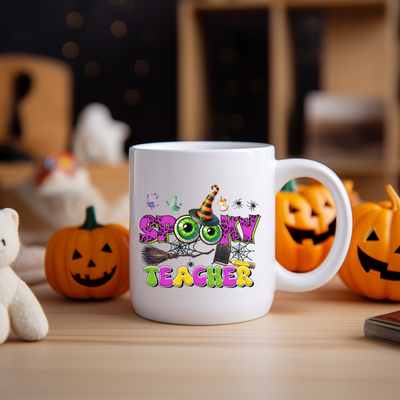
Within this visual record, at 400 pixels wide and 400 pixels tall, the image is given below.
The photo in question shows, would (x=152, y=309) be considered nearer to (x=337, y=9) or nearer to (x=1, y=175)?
(x=1, y=175)

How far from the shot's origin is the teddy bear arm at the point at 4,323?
394 millimetres

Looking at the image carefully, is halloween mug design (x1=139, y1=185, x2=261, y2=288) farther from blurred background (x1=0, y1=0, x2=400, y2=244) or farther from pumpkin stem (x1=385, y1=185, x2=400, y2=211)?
blurred background (x1=0, y1=0, x2=400, y2=244)

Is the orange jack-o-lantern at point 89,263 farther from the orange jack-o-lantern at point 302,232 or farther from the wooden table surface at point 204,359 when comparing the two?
the orange jack-o-lantern at point 302,232

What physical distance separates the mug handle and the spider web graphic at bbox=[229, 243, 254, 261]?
6 centimetres

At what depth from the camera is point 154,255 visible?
1.48 feet

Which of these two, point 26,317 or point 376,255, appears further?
point 376,255

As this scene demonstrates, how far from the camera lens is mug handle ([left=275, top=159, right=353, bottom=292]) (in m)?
0.47

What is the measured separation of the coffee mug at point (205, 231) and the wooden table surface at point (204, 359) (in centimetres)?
2

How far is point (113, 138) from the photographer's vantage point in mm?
1888

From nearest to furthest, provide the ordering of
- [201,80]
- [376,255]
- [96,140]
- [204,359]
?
[204,359], [376,255], [96,140], [201,80]

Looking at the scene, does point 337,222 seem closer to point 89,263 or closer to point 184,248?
point 184,248

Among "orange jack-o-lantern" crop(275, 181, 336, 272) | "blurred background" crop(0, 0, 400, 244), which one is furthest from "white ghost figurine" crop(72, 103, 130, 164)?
"orange jack-o-lantern" crop(275, 181, 336, 272)

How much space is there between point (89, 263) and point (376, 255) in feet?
1.03

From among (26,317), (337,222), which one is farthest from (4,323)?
(337,222)
